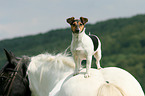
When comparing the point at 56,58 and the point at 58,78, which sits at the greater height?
the point at 56,58

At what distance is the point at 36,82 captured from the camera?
4.41 metres

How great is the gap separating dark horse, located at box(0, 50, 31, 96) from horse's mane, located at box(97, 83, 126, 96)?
196cm

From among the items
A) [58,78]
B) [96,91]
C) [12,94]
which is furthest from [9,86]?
[96,91]

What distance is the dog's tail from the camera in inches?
107

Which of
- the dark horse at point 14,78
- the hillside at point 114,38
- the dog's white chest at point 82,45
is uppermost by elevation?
the dog's white chest at point 82,45

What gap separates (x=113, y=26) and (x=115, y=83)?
2800 inches

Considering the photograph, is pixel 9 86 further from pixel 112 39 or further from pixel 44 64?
pixel 112 39

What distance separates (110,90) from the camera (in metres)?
2.74

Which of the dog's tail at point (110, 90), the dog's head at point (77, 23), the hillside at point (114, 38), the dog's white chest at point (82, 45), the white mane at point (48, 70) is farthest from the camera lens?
the hillside at point (114, 38)

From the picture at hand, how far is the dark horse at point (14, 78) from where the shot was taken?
13.8ft

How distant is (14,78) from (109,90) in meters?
2.05

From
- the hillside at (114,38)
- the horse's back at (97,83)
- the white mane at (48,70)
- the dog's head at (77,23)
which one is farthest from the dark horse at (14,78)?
the hillside at (114,38)

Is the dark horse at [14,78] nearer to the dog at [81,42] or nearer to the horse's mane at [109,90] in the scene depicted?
the dog at [81,42]

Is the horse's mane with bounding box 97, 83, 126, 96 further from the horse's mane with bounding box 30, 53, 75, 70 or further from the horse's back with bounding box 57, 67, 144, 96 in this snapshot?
the horse's mane with bounding box 30, 53, 75, 70
